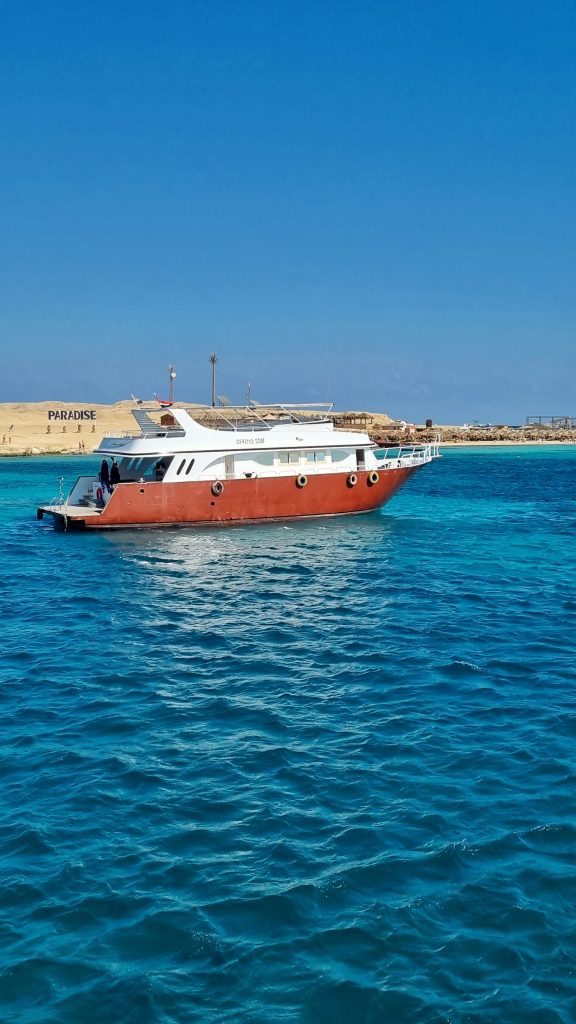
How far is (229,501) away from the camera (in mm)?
34094

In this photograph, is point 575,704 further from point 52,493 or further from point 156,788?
point 52,493

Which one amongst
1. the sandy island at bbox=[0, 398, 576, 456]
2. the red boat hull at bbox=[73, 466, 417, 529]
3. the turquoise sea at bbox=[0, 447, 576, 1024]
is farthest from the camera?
the sandy island at bbox=[0, 398, 576, 456]

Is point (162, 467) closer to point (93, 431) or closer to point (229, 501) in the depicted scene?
point (229, 501)

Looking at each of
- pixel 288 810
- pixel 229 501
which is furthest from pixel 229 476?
pixel 288 810

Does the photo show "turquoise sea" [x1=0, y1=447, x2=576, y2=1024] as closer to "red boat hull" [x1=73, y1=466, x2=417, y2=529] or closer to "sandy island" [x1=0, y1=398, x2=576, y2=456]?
"red boat hull" [x1=73, y1=466, x2=417, y2=529]

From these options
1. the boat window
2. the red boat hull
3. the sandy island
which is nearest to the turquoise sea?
the red boat hull

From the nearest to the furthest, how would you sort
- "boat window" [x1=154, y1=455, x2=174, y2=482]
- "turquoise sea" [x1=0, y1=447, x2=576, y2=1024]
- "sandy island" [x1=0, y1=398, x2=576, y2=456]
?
"turquoise sea" [x1=0, y1=447, x2=576, y2=1024] → "boat window" [x1=154, y1=455, x2=174, y2=482] → "sandy island" [x1=0, y1=398, x2=576, y2=456]

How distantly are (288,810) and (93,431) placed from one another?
114m

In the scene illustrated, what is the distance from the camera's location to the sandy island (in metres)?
107

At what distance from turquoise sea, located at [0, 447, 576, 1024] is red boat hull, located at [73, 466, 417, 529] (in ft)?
40.1

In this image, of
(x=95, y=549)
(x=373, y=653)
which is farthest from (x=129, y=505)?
(x=373, y=653)

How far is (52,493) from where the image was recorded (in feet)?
180

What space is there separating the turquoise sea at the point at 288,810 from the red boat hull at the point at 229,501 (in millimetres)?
12224

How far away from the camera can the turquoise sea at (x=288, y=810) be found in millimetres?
6742
